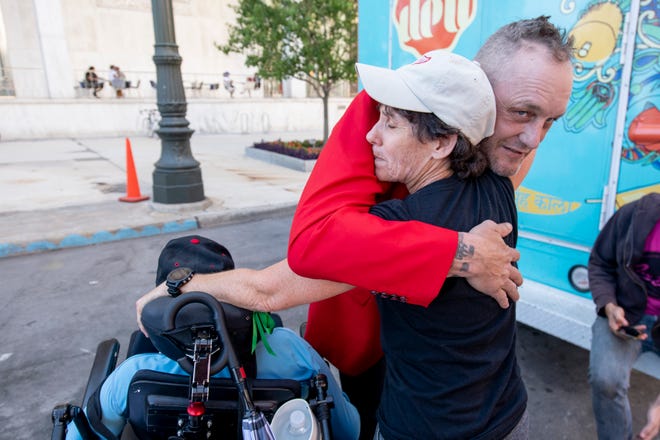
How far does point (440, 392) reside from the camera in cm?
120

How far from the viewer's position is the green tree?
423 inches

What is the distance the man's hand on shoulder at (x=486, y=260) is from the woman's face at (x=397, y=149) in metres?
0.23

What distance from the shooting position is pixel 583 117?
2.84m

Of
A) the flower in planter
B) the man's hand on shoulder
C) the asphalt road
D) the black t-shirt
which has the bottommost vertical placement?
the asphalt road

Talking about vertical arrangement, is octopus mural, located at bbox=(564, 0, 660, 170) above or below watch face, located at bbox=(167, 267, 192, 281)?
above

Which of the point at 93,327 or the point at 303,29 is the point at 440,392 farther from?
the point at 303,29

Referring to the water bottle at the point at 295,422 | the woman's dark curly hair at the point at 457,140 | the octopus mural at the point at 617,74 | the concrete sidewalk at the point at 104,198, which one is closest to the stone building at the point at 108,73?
the concrete sidewalk at the point at 104,198

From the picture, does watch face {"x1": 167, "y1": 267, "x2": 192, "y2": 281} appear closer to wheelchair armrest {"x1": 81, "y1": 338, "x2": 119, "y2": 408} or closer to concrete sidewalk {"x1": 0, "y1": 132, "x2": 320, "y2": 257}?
wheelchair armrest {"x1": 81, "y1": 338, "x2": 119, "y2": 408}

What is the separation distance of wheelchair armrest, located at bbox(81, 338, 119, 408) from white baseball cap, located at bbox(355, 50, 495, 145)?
5.19 ft

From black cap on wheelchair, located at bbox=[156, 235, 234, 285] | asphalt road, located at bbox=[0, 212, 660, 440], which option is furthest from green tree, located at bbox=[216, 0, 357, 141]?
black cap on wheelchair, located at bbox=[156, 235, 234, 285]

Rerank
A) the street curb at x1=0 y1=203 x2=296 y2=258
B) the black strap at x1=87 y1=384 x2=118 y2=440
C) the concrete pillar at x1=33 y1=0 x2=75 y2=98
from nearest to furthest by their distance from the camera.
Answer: the black strap at x1=87 y1=384 x2=118 y2=440
the street curb at x1=0 y1=203 x2=296 y2=258
the concrete pillar at x1=33 y1=0 x2=75 y2=98

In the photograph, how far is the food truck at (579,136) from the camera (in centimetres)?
254

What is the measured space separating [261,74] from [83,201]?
5718mm

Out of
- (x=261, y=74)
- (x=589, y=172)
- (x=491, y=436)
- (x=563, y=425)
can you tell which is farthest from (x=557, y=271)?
(x=261, y=74)
